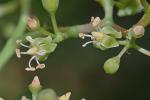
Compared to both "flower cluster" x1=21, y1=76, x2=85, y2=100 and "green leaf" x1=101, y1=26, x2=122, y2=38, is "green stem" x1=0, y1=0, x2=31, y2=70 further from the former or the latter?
"green leaf" x1=101, y1=26, x2=122, y2=38

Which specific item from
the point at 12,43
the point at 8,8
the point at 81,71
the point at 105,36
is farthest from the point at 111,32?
the point at 81,71

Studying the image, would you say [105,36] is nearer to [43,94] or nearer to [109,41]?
[109,41]

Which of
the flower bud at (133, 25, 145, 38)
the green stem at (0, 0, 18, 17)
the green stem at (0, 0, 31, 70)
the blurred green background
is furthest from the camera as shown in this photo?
the blurred green background

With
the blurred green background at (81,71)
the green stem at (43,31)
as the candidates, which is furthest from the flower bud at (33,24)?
the blurred green background at (81,71)

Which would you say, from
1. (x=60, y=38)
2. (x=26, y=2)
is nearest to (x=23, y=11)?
(x=26, y=2)

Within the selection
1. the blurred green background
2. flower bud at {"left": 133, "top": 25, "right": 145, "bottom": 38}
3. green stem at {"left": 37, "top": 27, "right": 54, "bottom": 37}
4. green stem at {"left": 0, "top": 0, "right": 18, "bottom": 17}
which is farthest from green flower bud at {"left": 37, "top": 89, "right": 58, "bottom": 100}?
the blurred green background

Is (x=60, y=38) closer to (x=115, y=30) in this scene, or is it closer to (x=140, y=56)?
(x=115, y=30)

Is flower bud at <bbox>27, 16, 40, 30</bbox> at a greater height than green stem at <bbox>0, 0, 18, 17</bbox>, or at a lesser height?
greater
